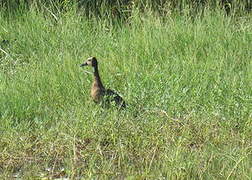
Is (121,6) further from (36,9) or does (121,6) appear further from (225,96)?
(225,96)

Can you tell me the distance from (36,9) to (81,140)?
12.6 ft

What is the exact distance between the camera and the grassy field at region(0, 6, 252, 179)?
4723 millimetres

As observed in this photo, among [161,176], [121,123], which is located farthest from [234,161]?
[121,123]

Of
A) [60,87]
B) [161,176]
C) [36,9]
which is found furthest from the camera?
[36,9]

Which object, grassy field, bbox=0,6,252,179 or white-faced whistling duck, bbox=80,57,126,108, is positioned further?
white-faced whistling duck, bbox=80,57,126,108

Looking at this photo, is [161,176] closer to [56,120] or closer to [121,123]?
[121,123]

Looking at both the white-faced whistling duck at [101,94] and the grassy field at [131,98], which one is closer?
the grassy field at [131,98]

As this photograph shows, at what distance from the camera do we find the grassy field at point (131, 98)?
4723mm

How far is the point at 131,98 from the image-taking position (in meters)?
5.68

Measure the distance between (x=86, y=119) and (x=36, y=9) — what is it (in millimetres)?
3628

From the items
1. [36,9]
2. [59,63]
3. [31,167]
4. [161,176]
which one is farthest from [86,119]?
[36,9]

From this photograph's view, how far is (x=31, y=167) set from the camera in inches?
188

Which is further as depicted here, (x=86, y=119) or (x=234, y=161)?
(x=86, y=119)

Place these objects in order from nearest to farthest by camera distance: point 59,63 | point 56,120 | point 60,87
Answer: point 56,120, point 60,87, point 59,63
